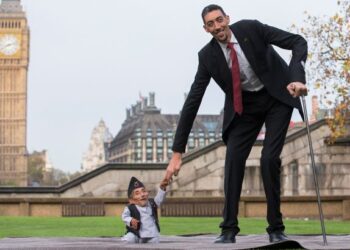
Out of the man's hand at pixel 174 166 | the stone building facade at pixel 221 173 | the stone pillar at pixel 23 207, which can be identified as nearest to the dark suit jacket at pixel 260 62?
the man's hand at pixel 174 166

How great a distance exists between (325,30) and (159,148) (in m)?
142

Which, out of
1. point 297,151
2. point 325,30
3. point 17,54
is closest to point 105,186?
point 297,151

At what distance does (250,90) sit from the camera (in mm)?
6305

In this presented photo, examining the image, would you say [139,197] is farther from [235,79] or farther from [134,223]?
[235,79]

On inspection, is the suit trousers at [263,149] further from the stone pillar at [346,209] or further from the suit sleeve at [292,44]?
the stone pillar at [346,209]

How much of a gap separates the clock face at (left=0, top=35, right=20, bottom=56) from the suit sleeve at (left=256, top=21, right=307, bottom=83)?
529 feet

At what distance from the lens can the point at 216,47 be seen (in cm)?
634

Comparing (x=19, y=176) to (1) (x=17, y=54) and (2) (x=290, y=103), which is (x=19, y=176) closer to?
(1) (x=17, y=54)

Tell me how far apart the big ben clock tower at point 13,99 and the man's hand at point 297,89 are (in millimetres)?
149233

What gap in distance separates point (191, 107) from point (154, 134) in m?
154

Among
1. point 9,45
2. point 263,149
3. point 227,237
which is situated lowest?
point 227,237

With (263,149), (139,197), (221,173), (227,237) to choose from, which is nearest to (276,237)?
(227,237)

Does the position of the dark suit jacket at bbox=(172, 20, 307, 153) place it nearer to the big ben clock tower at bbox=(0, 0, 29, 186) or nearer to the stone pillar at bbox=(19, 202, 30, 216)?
the stone pillar at bbox=(19, 202, 30, 216)

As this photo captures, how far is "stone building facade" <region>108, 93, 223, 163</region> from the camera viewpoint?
6284 inches
